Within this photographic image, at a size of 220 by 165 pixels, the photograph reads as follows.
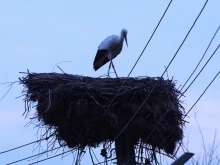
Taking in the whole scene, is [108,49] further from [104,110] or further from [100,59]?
[104,110]

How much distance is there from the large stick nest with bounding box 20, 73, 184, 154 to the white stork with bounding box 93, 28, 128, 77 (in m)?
2.67

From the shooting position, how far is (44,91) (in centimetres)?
654

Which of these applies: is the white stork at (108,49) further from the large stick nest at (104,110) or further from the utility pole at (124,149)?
the utility pole at (124,149)

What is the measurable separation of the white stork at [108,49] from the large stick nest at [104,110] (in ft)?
8.75

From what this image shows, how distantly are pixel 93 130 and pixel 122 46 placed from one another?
3.36 metres

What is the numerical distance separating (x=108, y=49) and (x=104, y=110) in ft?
10.8

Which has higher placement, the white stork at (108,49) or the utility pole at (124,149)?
the white stork at (108,49)

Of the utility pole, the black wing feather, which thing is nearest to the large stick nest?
the utility pole

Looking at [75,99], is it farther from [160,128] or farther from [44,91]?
[160,128]

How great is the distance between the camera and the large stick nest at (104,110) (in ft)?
20.5

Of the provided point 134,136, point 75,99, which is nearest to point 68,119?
point 75,99

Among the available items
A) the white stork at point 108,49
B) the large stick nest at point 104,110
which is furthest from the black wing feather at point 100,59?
the large stick nest at point 104,110

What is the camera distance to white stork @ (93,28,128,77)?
30.7ft

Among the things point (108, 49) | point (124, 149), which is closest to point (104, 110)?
point (124, 149)
